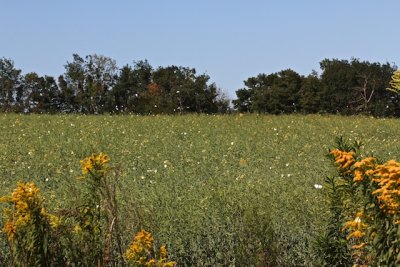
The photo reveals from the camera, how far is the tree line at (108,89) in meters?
48.8

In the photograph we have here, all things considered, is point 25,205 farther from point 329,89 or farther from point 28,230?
point 329,89

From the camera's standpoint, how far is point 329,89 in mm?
50750

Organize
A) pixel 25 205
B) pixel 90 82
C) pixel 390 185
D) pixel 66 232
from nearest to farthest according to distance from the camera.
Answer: pixel 390 185 < pixel 25 205 < pixel 66 232 < pixel 90 82

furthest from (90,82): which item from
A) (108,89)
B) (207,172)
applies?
(207,172)

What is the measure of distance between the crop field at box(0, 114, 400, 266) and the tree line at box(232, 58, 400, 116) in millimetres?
32475

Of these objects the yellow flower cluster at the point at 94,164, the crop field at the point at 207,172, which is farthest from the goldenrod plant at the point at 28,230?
the crop field at the point at 207,172

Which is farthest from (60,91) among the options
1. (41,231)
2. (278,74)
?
(41,231)

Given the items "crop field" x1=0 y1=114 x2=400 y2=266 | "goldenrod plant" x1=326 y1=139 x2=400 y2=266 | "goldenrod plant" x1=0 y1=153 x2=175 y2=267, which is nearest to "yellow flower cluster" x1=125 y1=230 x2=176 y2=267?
"goldenrod plant" x1=0 y1=153 x2=175 y2=267

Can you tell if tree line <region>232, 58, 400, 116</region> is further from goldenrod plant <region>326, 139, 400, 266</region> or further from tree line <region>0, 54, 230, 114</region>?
goldenrod plant <region>326, 139, 400, 266</region>

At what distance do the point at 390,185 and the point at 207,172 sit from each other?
19.9 feet

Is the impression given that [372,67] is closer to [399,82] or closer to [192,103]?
[192,103]

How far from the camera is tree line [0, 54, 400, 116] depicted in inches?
1913

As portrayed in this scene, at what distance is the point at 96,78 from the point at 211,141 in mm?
39877

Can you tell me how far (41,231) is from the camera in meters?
2.67
